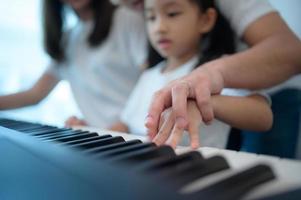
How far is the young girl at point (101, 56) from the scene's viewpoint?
1041 millimetres

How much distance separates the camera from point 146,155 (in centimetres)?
27

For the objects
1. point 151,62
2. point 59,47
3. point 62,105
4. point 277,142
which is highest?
point 59,47

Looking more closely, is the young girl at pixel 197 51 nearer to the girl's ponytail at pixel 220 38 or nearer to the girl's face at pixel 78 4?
the girl's ponytail at pixel 220 38

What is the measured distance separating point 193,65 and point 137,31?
1.20ft

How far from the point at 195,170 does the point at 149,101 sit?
1.81ft

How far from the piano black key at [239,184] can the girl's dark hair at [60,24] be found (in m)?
0.89

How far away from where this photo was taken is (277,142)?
2.37ft

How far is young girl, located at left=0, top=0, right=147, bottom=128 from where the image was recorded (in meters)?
1.04

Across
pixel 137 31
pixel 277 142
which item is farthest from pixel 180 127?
pixel 137 31

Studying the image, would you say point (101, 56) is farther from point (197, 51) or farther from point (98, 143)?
point (98, 143)

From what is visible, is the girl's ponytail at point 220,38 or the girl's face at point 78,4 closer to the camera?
the girl's ponytail at point 220,38

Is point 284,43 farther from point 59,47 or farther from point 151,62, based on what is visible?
point 59,47

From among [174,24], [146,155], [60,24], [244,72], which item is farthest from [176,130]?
[60,24]

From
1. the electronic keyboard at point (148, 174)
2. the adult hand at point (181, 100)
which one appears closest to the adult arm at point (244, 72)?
the adult hand at point (181, 100)
